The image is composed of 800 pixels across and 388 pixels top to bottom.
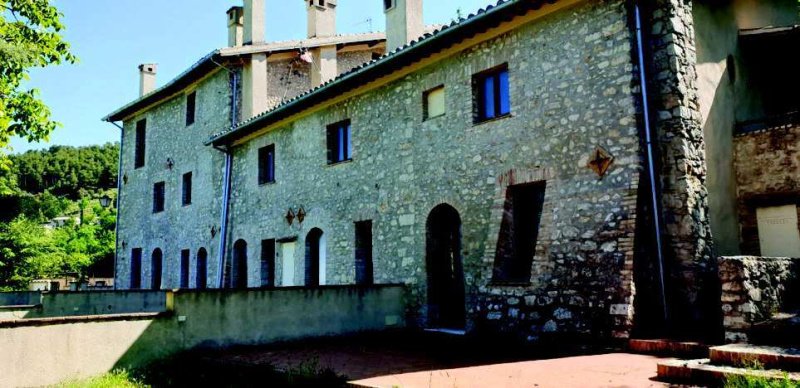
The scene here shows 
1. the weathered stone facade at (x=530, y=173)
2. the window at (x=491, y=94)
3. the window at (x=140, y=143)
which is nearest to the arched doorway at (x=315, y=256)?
the weathered stone facade at (x=530, y=173)

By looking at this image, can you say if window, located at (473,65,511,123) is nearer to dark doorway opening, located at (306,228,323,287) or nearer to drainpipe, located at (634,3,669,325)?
drainpipe, located at (634,3,669,325)

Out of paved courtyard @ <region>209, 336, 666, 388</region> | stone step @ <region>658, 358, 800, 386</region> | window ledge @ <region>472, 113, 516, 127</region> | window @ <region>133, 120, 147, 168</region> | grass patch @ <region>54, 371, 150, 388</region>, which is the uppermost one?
window @ <region>133, 120, 147, 168</region>

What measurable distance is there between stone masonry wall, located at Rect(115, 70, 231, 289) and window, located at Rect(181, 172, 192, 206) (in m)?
0.20

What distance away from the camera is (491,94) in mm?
10375

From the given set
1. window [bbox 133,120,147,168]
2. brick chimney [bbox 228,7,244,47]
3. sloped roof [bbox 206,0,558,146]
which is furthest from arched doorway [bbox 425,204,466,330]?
window [bbox 133,120,147,168]

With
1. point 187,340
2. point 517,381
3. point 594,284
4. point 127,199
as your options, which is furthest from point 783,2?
point 127,199

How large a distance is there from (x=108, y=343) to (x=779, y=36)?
38.9ft

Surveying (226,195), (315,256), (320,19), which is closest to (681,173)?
(315,256)

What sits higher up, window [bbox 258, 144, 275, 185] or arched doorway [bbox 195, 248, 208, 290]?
window [bbox 258, 144, 275, 185]

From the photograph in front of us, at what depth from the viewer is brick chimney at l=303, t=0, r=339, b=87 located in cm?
1816

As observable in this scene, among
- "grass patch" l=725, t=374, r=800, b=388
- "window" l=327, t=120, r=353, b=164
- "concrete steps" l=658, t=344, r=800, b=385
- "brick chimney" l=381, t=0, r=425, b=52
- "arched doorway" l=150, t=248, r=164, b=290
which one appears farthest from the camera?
"arched doorway" l=150, t=248, r=164, b=290

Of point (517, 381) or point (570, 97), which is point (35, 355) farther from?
point (570, 97)

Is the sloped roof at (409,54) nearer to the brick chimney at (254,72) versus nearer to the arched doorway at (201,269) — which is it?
the brick chimney at (254,72)

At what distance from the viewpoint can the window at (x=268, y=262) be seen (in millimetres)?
15492
